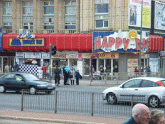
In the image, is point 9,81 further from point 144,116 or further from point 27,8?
point 27,8

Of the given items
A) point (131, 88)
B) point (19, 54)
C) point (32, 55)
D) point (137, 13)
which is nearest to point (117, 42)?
point (137, 13)

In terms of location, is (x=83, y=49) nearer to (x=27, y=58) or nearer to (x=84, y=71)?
(x=84, y=71)

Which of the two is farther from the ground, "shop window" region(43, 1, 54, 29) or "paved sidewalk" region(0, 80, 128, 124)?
"shop window" region(43, 1, 54, 29)

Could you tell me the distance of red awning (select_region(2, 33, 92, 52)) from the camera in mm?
40781

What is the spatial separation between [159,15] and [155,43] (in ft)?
16.1

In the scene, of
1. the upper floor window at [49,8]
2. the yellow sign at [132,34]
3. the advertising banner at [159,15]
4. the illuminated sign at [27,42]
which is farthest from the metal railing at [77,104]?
the advertising banner at [159,15]

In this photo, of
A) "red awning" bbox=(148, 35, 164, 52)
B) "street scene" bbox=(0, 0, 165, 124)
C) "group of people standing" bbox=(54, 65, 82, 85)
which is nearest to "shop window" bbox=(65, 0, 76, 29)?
"street scene" bbox=(0, 0, 165, 124)

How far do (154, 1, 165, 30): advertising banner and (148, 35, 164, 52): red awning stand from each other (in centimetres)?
285

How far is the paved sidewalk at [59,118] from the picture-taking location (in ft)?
39.9

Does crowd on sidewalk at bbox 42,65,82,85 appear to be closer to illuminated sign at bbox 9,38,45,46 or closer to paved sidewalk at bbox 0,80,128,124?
illuminated sign at bbox 9,38,45,46

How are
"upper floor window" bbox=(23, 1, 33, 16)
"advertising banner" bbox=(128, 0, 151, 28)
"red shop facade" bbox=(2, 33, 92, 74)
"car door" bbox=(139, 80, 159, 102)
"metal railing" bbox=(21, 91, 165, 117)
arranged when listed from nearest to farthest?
"metal railing" bbox=(21, 91, 165, 117) < "car door" bbox=(139, 80, 159, 102) < "advertising banner" bbox=(128, 0, 151, 28) < "red shop facade" bbox=(2, 33, 92, 74) < "upper floor window" bbox=(23, 1, 33, 16)

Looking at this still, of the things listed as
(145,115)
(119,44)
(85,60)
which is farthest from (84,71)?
(145,115)

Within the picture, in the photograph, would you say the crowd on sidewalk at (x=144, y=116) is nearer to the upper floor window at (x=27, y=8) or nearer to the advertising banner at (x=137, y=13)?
the advertising banner at (x=137, y=13)

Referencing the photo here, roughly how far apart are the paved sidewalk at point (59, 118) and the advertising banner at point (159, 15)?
33.8m
